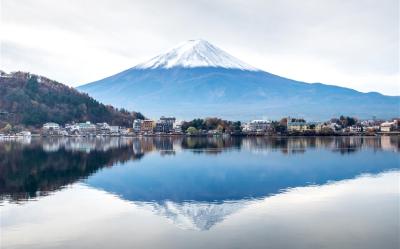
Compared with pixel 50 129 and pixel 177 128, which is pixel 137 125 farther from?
pixel 50 129

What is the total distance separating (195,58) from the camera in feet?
337

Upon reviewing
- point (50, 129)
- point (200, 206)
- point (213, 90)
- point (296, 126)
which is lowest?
point (200, 206)

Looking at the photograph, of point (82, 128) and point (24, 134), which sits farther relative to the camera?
point (82, 128)

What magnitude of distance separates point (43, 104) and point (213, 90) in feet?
200

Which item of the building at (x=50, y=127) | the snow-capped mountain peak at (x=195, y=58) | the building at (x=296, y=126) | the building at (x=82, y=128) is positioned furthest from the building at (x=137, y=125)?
the snow-capped mountain peak at (x=195, y=58)

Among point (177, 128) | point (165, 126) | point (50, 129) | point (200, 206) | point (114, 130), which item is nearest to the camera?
point (200, 206)

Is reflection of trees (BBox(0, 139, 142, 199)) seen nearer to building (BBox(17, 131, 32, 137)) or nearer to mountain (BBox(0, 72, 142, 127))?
building (BBox(17, 131, 32, 137))

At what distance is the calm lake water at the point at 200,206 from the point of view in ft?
18.0

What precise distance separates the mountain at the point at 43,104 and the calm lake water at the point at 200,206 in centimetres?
2715

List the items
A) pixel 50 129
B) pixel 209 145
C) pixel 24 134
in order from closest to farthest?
pixel 209 145
pixel 24 134
pixel 50 129

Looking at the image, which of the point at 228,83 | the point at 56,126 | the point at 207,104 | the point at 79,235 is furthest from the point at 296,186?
the point at 228,83

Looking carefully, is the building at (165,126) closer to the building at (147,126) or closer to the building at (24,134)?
the building at (147,126)

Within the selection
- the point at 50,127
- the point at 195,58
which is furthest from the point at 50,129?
the point at 195,58

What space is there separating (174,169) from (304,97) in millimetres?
89188
